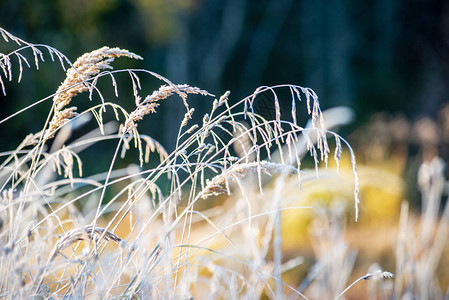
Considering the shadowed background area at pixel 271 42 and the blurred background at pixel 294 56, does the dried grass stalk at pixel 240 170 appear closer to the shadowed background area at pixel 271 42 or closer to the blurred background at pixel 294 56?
the blurred background at pixel 294 56

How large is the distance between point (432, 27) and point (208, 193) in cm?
944

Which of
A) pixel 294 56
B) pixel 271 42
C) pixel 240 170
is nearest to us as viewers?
pixel 240 170

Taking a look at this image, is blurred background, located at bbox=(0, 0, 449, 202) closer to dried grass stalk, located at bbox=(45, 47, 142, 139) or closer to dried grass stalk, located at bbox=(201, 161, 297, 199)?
dried grass stalk, located at bbox=(201, 161, 297, 199)

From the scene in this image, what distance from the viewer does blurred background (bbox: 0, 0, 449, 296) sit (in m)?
7.73

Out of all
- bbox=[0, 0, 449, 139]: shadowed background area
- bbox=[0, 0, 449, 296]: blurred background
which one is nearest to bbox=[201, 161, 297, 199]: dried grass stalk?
bbox=[0, 0, 449, 296]: blurred background

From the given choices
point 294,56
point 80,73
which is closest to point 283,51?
point 294,56

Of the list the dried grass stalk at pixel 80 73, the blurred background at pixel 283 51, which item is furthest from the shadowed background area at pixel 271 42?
the dried grass stalk at pixel 80 73

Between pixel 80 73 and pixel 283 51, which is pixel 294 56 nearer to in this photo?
pixel 283 51

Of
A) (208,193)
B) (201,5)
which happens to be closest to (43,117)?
(201,5)

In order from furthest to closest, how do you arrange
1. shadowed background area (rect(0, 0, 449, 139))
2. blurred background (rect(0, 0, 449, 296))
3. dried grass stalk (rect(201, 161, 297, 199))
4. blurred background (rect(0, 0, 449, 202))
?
shadowed background area (rect(0, 0, 449, 139)) → blurred background (rect(0, 0, 449, 202)) → blurred background (rect(0, 0, 449, 296)) → dried grass stalk (rect(201, 161, 297, 199))

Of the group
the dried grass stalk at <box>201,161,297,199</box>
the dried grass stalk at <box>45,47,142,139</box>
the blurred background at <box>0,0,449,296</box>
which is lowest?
the blurred background at <box>0,0,449,296</box>

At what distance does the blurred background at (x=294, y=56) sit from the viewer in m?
7.73

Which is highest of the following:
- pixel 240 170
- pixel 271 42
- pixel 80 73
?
pixel 80 73

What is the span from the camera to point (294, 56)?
11594 mm
